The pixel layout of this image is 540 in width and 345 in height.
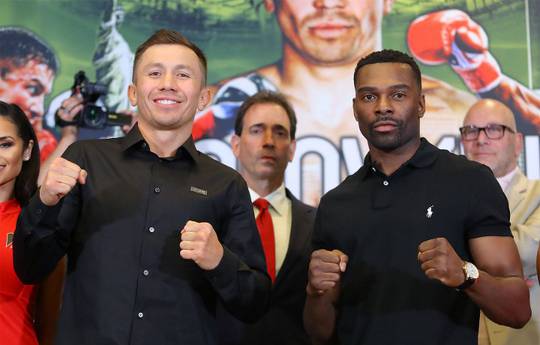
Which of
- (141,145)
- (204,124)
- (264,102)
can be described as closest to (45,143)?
(204,124)

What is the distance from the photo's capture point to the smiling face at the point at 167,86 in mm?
2277

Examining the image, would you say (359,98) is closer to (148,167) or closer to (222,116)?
(148,167)

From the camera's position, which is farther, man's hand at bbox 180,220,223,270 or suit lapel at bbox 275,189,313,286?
suit lapel at bbox 275,189,313,286

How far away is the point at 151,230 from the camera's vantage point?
2.14 m

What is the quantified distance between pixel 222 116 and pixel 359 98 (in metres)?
2.23

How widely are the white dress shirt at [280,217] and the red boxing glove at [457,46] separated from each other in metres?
1.62

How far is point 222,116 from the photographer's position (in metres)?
4.68

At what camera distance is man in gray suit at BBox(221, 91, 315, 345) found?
10.5 feet

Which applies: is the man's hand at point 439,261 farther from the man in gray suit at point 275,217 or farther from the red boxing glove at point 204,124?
the red boxing glove at point 204,124

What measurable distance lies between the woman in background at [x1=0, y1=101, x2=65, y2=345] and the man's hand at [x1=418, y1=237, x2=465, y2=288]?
143 centimetres

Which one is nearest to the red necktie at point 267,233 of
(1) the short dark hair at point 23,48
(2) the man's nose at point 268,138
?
(2) the man's nose at point 268,138

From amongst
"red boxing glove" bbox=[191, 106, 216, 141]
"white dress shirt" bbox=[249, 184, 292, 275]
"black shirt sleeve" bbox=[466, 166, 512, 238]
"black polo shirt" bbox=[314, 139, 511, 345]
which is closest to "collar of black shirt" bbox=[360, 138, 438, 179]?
"black polo shirt" bbox=[314, 139, 511, 345]

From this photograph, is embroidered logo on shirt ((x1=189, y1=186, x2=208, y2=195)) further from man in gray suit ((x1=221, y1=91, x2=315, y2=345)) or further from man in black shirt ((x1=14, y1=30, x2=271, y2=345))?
man in gray suit ((x1=221, y1=91, x2=315, y2=345))

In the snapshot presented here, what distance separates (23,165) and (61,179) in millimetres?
1016
